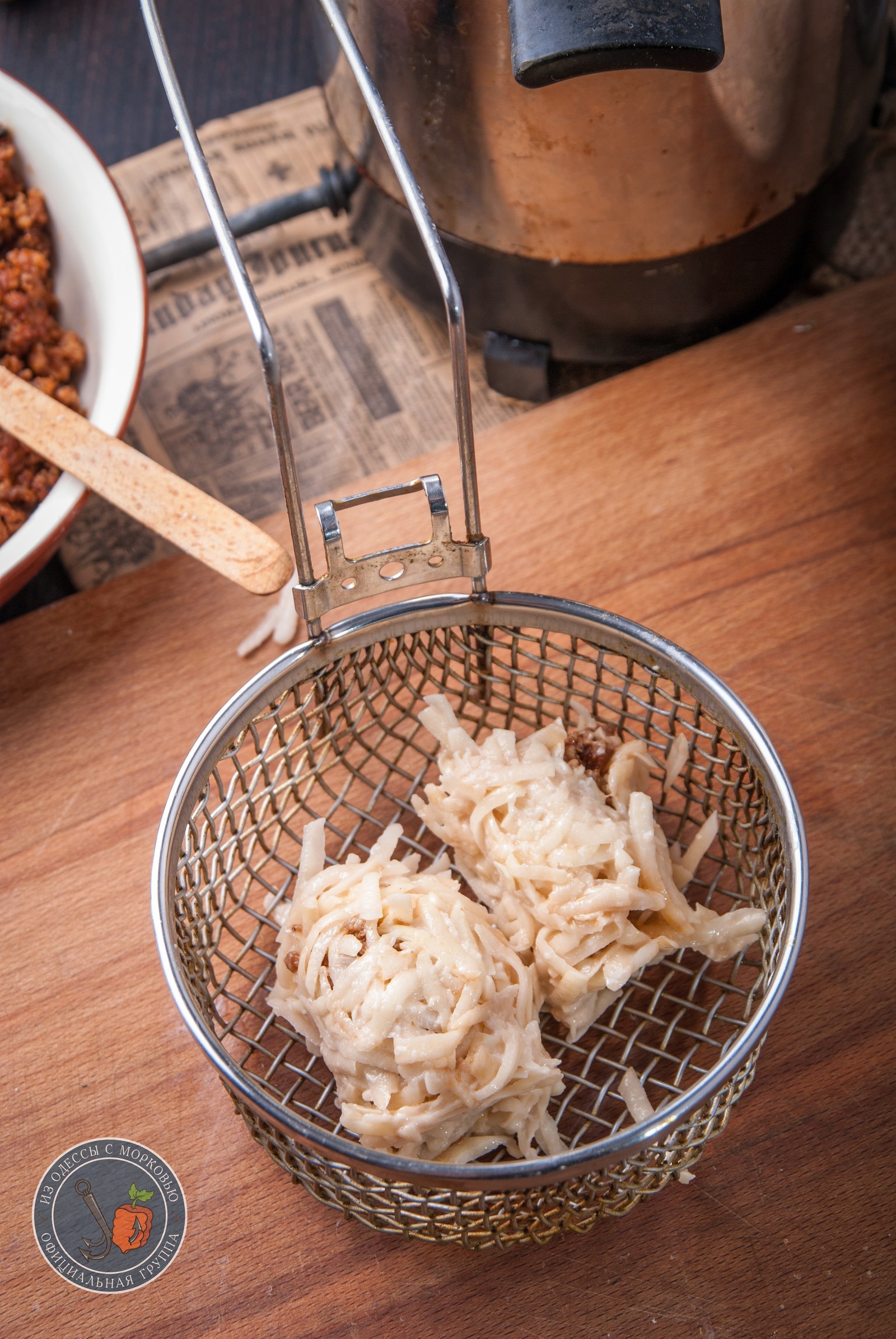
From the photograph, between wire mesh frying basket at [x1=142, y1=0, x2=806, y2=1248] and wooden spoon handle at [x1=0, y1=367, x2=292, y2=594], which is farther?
Answer: wooden spoon handle at [x1=0, y1=367, x2=292, y2=594]

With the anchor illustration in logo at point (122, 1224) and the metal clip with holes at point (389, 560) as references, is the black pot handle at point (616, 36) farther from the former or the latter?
the anchor illustration in logo at point (122, 1224)

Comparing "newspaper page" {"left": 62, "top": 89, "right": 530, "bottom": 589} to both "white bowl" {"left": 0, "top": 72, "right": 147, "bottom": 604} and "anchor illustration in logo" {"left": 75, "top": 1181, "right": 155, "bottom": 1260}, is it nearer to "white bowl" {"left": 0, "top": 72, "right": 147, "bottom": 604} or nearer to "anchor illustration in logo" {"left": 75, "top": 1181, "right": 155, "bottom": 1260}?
"white bowl" {"left": 0, "top": 72, "right": 147, "bottom": 604}

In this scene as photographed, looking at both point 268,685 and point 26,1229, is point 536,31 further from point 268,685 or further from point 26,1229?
point 26,1229

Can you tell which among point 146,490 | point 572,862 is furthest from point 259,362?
point 572,862

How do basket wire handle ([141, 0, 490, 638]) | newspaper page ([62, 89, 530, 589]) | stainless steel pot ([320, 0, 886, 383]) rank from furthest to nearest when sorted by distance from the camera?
newspaper page ([62, 89, 530, 589]) → stainless steel pot ([320, 0, 886, 383]) → basket wire handle ([141, 0, 490, 638])

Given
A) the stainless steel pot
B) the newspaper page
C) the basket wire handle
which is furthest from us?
the newspaper page

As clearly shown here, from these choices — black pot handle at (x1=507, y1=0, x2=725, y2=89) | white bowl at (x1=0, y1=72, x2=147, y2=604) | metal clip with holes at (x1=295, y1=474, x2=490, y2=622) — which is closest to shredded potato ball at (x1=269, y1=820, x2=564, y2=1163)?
metal clip with holes at (x1=295, y1=474, x2=490, y2=622)

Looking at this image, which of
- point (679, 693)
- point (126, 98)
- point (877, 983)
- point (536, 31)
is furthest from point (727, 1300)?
point (126, 98)

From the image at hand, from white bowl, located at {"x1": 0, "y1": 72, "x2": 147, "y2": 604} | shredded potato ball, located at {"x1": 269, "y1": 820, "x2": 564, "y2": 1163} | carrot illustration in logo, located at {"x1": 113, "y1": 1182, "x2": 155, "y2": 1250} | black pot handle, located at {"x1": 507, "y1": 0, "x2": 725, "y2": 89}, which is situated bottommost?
carrot illustration in logo, located at {"x1": 113, "y1": 1182, "x2": 155, "y2": 1250}
